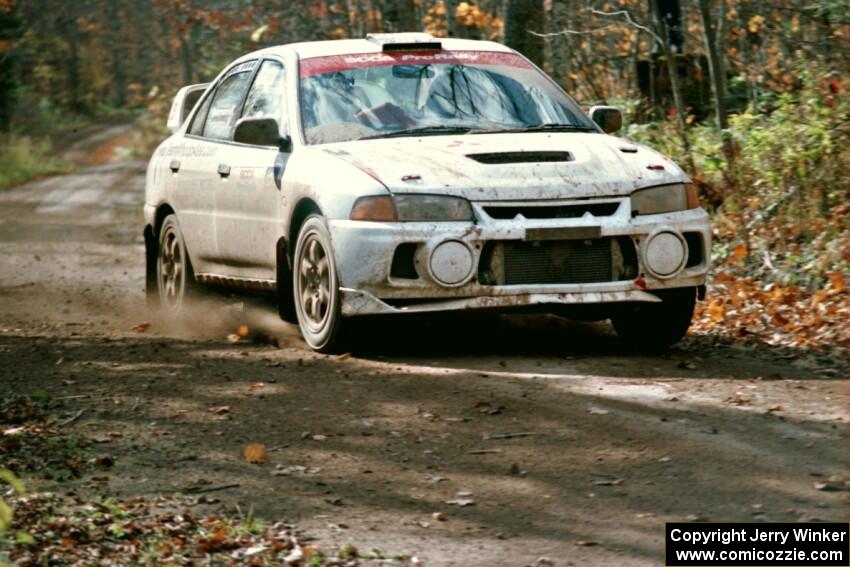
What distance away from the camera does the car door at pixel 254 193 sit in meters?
8.83

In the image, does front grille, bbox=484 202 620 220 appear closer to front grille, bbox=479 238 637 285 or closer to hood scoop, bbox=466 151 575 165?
front grille, bbox=479 238 637 285

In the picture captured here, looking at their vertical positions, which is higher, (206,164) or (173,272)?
(206,164)

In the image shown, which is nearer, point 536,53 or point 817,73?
point 817,73

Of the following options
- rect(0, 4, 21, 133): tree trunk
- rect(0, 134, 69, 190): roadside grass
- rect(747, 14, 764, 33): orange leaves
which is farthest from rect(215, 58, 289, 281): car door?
rect(0, 4, 21, 133): tree trunk

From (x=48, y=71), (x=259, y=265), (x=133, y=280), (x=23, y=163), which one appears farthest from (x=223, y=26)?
(x=48, y=71)

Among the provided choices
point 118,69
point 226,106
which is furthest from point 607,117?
point 118,69

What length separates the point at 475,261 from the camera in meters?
7.66

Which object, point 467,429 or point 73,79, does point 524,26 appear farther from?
point 73,79

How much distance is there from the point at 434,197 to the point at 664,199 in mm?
1266

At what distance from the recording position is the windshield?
8656mm

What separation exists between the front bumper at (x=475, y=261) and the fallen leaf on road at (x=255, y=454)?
1858 mm

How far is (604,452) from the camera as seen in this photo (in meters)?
5.88

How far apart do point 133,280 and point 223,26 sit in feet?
56.5

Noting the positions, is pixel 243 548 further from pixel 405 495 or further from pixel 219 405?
pixel 219 405
